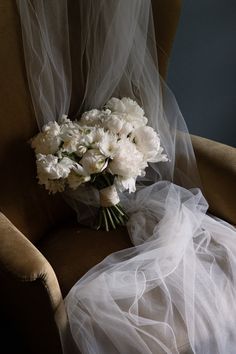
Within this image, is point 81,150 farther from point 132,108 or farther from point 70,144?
point 132,108

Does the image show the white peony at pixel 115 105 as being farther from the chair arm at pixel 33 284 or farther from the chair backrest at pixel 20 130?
the chair arm at pixel 33 284

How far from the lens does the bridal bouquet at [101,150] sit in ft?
3.71

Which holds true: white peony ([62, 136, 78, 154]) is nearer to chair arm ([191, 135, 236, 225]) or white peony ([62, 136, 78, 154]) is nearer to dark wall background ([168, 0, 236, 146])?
chair arm ([191, 135, 236, 225])

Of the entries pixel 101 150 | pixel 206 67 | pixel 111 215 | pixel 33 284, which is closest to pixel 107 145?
pixel 101 150

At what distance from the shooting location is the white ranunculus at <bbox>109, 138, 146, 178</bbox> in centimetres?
113

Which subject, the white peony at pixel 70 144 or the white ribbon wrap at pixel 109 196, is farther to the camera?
the white ribbon wrap at pixel 109 196

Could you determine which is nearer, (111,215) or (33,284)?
(33,284)

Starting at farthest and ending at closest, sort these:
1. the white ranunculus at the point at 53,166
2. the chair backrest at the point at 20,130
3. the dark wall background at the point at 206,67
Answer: the dark wall background at the point at 206,67
the chair backrest at the point at 20,130
the white ranunculus at the point at 53,166

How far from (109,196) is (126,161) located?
0.53ft

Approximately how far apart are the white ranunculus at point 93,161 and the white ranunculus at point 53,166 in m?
0.04

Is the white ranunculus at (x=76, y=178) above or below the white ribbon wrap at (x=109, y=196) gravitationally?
above

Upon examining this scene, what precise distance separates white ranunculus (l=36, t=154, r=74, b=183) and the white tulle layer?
0.25 metres

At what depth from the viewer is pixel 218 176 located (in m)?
1.27

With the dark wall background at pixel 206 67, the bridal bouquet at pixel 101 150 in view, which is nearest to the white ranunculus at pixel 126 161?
the bridal bouquet at pixel 101 150
